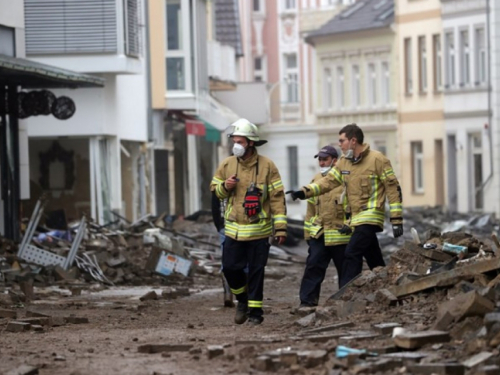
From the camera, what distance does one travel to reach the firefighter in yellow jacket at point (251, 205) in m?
16.2

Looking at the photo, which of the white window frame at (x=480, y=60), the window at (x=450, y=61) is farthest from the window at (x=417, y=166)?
the white window frame at (x=480, y=60)

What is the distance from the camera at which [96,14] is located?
125 ft

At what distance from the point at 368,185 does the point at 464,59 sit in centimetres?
4425

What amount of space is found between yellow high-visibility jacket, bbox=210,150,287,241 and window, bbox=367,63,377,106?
5414 centimetres

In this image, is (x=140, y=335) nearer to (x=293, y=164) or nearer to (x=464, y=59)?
(x=464, y=59)

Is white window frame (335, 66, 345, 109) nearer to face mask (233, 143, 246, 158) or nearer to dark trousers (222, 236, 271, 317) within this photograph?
dark trousers (222, 236, 271, 317)

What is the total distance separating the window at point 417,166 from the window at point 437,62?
2898mm

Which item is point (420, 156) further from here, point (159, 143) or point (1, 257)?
point (1, 257)

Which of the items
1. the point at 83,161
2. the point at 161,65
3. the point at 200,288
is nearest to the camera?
the point at 200,288

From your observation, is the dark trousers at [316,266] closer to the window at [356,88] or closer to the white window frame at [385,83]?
the white window frame at [385,83]

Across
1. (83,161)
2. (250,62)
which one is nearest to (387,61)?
(250,62)

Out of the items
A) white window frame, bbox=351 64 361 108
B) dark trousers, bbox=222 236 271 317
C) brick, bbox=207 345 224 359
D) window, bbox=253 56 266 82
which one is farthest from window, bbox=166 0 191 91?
brick, bbox=207 345 224 359

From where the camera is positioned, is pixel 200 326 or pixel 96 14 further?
pixel 96 14

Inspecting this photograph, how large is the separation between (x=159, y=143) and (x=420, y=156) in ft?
68.7
